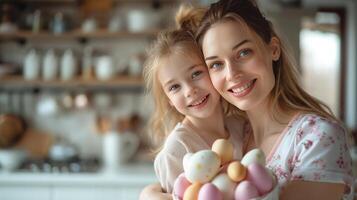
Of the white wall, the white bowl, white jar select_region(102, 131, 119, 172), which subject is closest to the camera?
the white bowl

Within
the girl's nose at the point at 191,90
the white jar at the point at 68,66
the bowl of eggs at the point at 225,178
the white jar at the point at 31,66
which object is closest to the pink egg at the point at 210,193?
the bowl of eggs at the point at 225,178

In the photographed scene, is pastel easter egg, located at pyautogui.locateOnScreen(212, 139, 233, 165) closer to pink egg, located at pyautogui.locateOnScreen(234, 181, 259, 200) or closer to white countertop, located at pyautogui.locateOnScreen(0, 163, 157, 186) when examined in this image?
pink egg, located at pyautogui.locateOnScreen(234, 181, 259, 200)

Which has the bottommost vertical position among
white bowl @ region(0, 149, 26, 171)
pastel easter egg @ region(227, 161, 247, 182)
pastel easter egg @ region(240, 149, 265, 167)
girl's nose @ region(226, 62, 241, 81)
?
white bowl @ region(0, 149, 26, 171)

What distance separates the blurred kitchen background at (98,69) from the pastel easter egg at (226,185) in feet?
6.68

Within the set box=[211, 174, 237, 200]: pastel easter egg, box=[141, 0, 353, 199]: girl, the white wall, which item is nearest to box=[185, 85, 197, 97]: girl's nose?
box=[141, 0, 353, 199]: girl

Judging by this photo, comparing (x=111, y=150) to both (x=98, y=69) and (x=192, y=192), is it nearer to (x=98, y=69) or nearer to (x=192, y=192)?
(x=98, y=69)

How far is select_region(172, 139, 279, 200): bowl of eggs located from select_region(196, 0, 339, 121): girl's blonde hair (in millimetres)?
243

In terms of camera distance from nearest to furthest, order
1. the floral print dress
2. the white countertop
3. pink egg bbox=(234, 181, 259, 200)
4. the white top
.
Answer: pink egg bbox=(234, 181, 259, 200) < the floral print dress < the white top < the white countertop

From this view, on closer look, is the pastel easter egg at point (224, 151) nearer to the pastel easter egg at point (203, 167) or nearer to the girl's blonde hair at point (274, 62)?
the pastel easter egg at point (203, 167)

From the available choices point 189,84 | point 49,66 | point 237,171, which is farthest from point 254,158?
point 49,66

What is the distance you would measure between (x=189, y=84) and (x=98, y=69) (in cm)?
193

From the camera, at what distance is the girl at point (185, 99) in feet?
3.51

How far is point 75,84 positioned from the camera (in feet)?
9.66

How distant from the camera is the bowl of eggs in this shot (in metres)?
0.73
